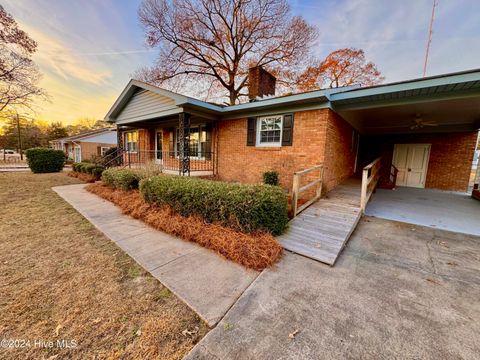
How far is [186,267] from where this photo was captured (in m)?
2.98

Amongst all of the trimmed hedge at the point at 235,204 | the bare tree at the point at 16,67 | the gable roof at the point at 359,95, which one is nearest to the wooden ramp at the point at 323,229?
the trimmed hedge at the point at 235,204

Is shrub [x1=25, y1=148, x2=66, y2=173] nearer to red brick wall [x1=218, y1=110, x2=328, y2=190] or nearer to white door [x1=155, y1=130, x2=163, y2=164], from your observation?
white door [x1=155, y1=130, x2=163, y2=164]

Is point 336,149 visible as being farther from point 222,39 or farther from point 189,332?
point 222,39

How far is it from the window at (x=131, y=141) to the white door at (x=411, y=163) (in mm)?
16655

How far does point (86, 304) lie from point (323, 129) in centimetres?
640

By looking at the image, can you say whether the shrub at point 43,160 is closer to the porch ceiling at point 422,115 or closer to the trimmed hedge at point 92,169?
the trimmed hedge at point 92,169

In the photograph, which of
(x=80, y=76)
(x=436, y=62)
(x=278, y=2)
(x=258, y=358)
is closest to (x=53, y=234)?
(x=258, y=358)

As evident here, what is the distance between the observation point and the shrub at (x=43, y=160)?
570 inches

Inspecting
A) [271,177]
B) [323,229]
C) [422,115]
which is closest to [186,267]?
[323,229]

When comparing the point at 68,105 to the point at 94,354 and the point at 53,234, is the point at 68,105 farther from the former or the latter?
the point at 94,354

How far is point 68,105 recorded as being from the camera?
18.3m

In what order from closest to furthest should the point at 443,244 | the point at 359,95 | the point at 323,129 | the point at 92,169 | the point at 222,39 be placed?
the point at 443,244 → the point at 359,95 → the point at 323,129 → the point at 92,169 → the point at 222,39

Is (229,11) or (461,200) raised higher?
(229,11)

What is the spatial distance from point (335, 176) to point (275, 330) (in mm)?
6502
